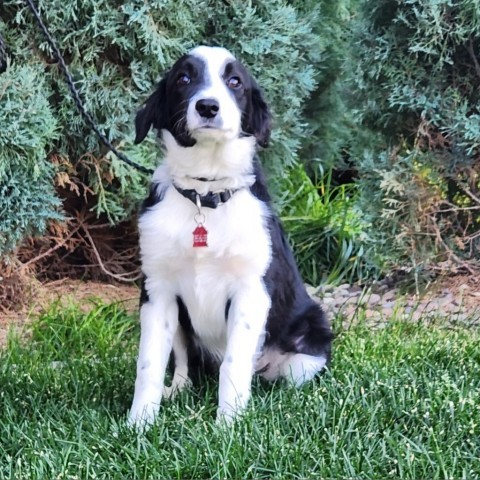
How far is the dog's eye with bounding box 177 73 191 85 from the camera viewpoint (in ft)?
10.8

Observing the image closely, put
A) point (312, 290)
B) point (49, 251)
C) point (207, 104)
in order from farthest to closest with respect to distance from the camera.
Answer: point (312, 290), point (49, 251), point (207, 104)

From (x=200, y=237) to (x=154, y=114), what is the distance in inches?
23.7

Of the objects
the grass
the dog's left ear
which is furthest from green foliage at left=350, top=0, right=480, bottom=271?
the dog's left ear

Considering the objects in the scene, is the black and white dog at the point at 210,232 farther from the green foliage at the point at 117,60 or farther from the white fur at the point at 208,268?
the green foliage at the point at 117,60

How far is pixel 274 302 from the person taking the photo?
3.49 m

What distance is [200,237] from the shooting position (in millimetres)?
3275

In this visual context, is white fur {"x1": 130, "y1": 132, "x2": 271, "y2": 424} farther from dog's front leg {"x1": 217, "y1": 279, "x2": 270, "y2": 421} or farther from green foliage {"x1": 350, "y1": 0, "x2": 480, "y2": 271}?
green foliage {"x1": 350, "y1": 0, "x2": 480, "y2": 271}

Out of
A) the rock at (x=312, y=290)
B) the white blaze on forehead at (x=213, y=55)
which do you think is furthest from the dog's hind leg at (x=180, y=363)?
the rock at (x=312, y=290)

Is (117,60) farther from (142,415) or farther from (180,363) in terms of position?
Answer: (142,415)

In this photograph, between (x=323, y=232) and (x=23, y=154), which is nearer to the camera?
(x=23, y=154)

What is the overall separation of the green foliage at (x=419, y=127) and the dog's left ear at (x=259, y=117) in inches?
75.2

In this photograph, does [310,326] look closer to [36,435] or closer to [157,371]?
[157,371]

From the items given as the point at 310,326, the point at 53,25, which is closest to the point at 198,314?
the point at 310,326

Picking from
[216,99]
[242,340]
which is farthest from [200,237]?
[216,99]
